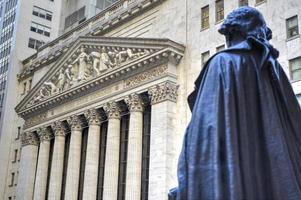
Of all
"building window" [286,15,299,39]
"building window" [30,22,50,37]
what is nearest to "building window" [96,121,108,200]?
"building window" [286,15,299,39]

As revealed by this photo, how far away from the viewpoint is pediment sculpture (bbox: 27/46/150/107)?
117 feet

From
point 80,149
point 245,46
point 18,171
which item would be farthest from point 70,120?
point 245,46

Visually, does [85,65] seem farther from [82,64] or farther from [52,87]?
[52,87]

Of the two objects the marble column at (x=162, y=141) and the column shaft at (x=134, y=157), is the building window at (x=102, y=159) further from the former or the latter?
the marble column at (x=162, y=141)

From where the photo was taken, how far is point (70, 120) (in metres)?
39.8

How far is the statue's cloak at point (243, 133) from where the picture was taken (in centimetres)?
419

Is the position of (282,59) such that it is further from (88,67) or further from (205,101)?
(205,101)

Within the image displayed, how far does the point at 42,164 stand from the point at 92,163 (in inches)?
337

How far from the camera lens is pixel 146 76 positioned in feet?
109

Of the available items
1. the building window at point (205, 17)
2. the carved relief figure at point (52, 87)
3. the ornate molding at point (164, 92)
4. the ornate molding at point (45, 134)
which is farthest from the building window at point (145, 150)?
the ornate molding at point (45, 134)

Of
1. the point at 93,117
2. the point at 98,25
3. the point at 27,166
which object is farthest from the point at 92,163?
the point at 98,25

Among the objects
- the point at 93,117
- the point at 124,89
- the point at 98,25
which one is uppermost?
the point at 98,25

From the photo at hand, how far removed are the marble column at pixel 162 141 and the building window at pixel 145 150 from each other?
4.71 ft

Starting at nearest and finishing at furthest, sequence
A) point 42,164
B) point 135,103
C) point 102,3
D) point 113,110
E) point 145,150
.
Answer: point 145,150
point 135,103
point 113,110
point 42,164
point 102,3
